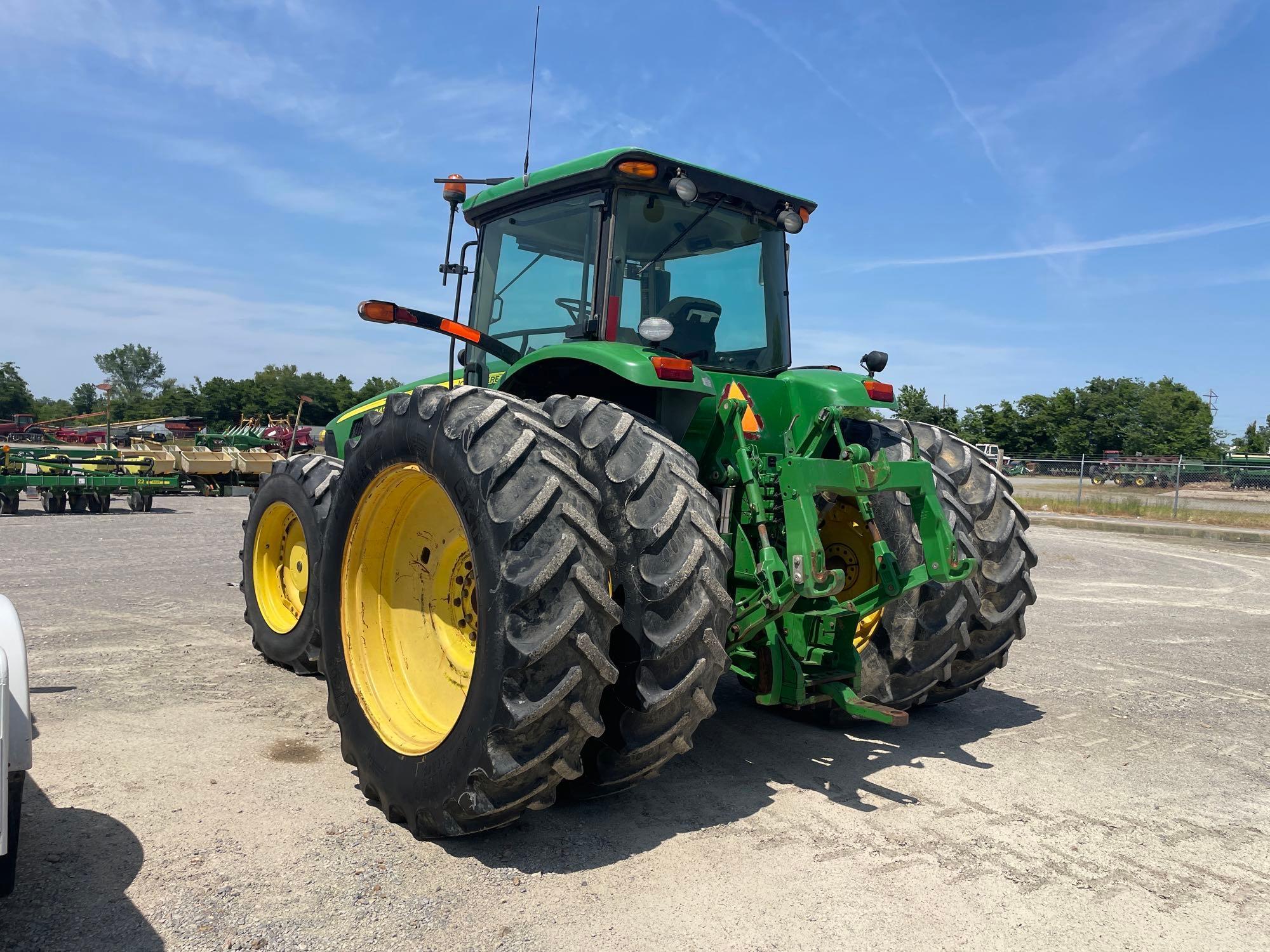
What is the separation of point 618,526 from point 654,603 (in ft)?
0.98

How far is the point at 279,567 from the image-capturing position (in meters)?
5.85

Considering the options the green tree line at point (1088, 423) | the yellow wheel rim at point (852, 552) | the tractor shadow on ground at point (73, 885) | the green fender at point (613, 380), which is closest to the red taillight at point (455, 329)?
the green fender at point (613, 380)

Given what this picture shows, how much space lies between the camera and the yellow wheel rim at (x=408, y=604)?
3.56 meters

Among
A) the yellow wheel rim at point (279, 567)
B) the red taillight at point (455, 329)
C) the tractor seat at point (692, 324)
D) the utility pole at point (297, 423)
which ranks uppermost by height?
the tractor seat at point (692, 324)

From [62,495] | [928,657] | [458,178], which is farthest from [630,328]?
[62,495]

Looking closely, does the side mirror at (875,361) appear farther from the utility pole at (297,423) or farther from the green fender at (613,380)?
the utility pole at (297,423)

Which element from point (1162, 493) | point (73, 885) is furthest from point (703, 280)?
point (1162, 493)

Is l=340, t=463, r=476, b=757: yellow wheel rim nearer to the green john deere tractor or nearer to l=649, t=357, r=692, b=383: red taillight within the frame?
the green john deere tractor

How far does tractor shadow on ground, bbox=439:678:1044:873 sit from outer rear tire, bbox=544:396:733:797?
0.22m

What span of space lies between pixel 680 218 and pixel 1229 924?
347 cm

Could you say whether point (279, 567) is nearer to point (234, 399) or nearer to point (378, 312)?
point (378, 312)

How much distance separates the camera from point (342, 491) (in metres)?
3.67

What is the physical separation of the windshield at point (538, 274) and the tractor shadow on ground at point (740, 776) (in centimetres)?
215

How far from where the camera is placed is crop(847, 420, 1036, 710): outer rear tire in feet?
13.3
